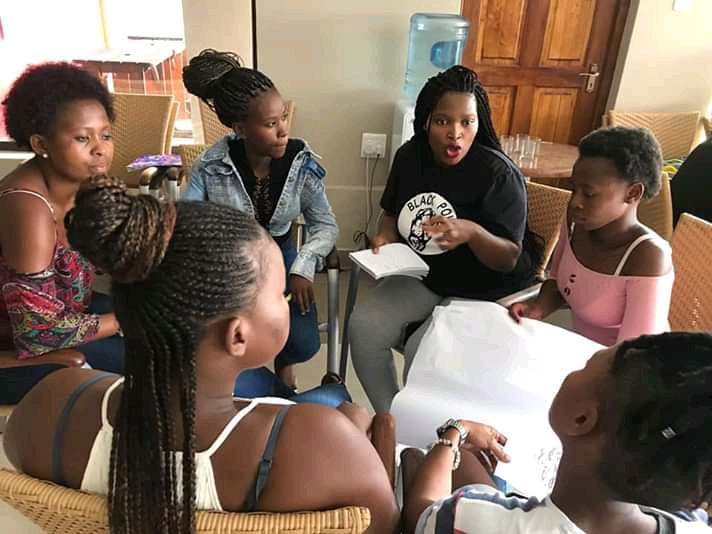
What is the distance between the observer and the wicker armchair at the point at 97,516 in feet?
2.36

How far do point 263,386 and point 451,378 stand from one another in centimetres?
47

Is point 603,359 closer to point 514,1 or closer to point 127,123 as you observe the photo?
point 127,123

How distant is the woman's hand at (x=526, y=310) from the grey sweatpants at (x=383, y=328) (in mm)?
305

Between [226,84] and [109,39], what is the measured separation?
255 cm

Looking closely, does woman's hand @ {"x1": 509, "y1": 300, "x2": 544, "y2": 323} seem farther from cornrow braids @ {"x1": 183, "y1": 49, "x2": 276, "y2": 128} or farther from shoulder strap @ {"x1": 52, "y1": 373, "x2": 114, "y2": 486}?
shoulder strap @ {"x1": 52, "y1": 373, "x2": 114, "y2": 486}

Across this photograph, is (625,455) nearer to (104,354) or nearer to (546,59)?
(104,354)

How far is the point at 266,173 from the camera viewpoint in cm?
189

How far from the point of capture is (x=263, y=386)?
1502mm

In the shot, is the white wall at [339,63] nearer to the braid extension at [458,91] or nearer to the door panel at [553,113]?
the door panel at [553,113]

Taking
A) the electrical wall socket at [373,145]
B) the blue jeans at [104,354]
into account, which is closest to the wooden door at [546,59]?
the electrical wall socket at [373,145]

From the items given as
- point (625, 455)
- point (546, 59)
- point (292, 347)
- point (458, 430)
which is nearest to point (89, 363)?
point (292, 347)

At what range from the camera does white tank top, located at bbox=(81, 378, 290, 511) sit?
2.56 ft

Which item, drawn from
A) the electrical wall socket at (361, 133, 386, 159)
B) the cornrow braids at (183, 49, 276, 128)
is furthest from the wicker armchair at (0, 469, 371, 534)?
the electrical wall socket at (361, 133, 386, 159)

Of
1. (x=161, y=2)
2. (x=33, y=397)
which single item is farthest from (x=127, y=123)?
(x=33, y=397)
